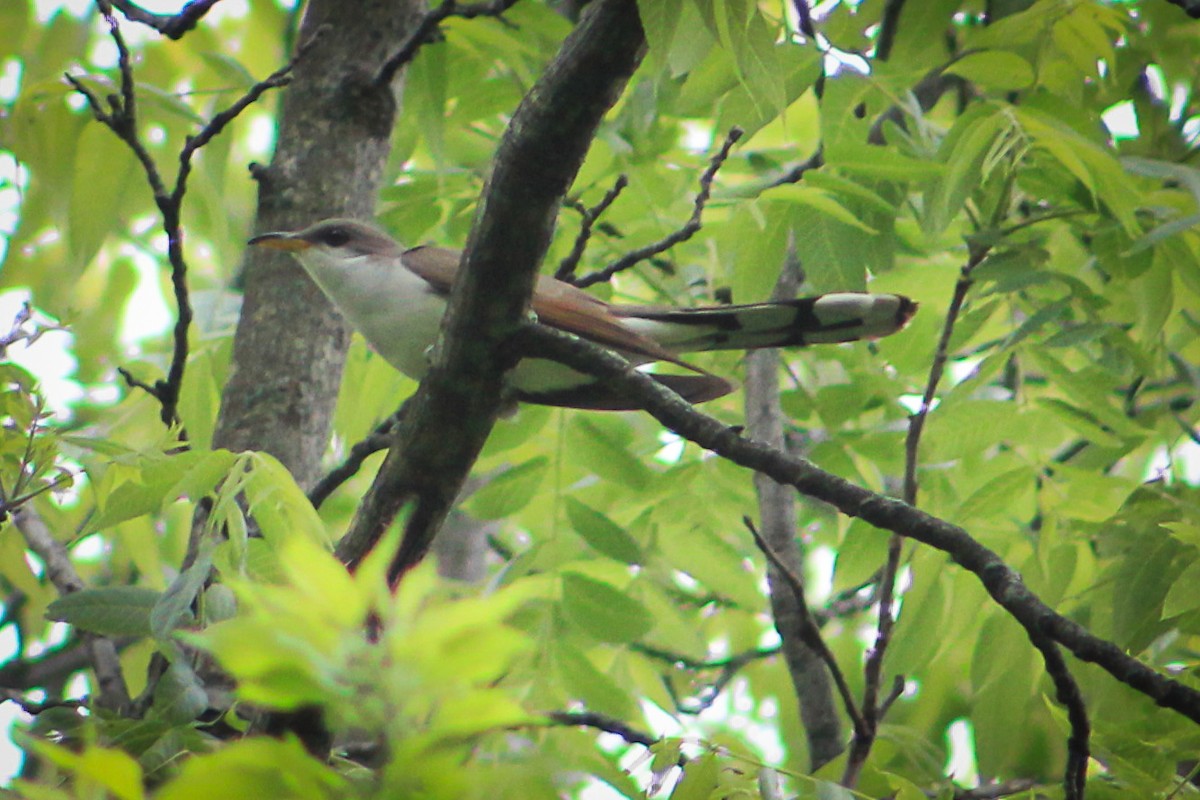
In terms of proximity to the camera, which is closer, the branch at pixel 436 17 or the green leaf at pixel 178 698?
A: the green leaf at pixel 178 698

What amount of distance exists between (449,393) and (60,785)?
1147 mm

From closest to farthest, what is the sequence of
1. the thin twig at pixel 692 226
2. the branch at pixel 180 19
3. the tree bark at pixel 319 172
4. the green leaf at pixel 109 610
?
the green leaf at pixel 109 610 < the thin twig at pixel 692 226 < the branch at pixel 180 19 < the tree bark at pixel 319 172

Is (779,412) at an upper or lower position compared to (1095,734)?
upper

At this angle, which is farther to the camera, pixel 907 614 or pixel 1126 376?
pixel 1126 376

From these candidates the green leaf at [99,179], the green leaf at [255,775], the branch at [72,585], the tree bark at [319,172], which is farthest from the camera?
the tree bark at [319,172]

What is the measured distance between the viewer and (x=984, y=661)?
325 centimetres

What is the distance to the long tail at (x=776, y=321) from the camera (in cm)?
331

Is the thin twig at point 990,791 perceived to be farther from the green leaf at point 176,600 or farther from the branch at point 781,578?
the green leaf at point 176,600

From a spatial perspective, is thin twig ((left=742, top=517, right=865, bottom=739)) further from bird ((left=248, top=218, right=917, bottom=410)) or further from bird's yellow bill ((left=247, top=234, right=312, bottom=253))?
bird's yellow bill ((left=247, top=234, right=312, bottom=253))

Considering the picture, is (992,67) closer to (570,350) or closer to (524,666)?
(570,350)

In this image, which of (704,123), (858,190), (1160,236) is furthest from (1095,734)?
(704,123)

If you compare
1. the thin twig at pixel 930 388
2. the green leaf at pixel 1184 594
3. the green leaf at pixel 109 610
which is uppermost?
the thin twig at pixel 930 388

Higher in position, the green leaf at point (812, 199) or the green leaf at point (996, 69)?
the green leaf at point (996, 69)

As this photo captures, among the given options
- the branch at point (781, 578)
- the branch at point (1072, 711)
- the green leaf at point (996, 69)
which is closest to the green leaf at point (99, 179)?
the branch at point (781, 578)
